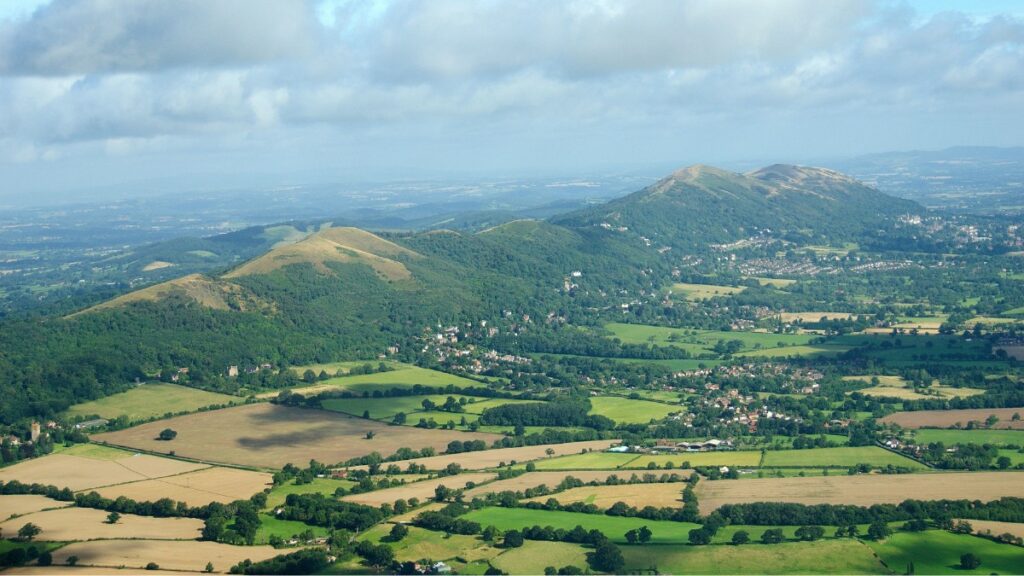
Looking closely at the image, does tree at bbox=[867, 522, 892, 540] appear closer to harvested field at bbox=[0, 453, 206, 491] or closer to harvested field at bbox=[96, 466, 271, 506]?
harvested field at bbox=[96, 466, 271, 506]

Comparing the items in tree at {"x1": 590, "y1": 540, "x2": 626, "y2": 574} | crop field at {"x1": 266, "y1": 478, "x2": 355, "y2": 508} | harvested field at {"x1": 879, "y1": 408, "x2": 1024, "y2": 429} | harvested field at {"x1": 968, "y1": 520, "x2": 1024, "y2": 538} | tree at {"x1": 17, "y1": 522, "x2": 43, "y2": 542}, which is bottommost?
harvested field at {"x1": 879, "y1": 408, "x2": 1024, "y2": 429}

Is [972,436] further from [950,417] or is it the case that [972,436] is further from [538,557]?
[538,557]

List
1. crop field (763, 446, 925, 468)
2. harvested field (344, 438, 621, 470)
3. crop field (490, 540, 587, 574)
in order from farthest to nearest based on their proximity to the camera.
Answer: harvested field (344, 438, 621, 470) → crop field (763, 446, 925, 468) → crop field (490, 540, 587, 574)

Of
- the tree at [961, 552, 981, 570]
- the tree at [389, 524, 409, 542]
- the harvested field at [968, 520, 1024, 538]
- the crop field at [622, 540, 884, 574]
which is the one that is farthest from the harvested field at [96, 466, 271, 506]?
the harvested field at [968, 520, 1024, 538]

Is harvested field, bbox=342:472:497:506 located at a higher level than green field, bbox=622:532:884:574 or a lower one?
lower

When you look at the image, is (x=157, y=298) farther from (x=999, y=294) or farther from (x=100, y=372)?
(x=999, y=294)

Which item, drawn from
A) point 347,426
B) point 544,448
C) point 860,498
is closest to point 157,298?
point 347,426

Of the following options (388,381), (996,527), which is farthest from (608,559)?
(388,381)
